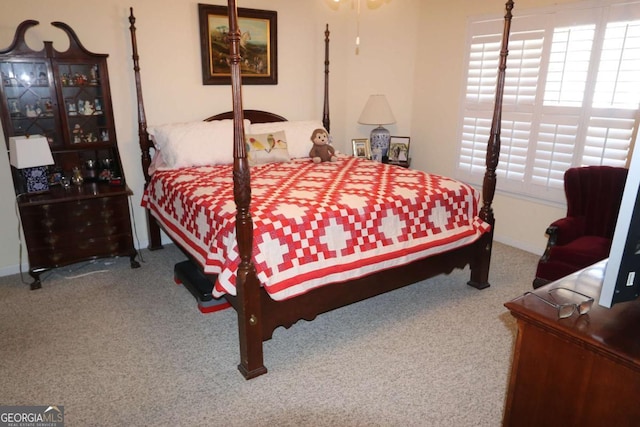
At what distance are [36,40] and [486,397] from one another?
3.84 m

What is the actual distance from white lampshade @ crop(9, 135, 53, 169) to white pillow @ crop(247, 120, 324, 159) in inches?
64.5

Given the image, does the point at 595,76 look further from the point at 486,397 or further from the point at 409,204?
the point at 486,397

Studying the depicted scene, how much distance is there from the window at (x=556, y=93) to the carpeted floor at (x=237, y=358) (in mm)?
1226

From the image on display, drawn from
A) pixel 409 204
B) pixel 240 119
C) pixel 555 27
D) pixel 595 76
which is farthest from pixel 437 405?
pixel 555 27

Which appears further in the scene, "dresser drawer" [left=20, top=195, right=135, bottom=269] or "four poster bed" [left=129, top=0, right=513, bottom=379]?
"dresser drawer" [left=20, top=195, right=135, bottom=269]

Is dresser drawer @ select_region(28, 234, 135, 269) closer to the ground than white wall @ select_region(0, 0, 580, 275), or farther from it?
closer to the ground

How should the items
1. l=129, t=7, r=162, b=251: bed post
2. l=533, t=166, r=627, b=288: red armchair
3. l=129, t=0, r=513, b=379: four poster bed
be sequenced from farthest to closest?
l=129, t=7, r=162, b=251: bed post, l=533, t=166, r=627, b=288: red armchair, l=129, t=0, r=513, b=379: four poster bed

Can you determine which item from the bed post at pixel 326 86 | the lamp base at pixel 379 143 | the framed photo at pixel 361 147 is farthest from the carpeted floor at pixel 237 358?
the bed post at pixel 326 86

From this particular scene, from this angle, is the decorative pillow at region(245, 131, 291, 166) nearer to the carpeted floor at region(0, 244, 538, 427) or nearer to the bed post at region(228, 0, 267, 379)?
the carpeted floor at region(0, 244, 538, 427)

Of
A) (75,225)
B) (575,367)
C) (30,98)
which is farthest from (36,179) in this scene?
(575,367)

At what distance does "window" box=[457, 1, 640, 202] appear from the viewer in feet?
10.8

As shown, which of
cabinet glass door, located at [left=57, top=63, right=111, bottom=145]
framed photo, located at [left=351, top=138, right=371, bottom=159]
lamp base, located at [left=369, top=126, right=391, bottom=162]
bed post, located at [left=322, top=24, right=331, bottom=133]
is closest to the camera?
cabinet glass door, located at [left=57, top=63, right=111, bottom=145]

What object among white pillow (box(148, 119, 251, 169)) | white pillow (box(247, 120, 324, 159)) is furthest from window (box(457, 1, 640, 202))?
white pillow (box(148, 119, 251, 169))

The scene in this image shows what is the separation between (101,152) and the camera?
3729mm
